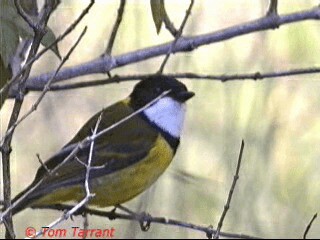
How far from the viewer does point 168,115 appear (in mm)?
3021

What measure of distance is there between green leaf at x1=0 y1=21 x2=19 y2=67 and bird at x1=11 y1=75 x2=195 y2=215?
2.01 feet

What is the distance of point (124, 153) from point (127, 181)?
0.30 ft

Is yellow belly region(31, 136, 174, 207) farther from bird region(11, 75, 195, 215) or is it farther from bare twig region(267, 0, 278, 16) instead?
bare twig region(267, 0, 278, 16)

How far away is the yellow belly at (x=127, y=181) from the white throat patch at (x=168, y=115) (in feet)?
0.31

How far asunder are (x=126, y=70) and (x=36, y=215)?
2.83 ft

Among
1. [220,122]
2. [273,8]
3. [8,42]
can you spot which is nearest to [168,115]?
[273,8]

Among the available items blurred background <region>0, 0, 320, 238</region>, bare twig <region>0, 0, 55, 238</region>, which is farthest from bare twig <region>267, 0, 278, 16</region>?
blurred background <region>0, 0, 320, 238</region>

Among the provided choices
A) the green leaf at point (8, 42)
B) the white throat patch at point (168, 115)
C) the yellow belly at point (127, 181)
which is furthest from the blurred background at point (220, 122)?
the green leaf at point (8, 42)

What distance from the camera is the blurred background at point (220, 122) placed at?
4.35 m

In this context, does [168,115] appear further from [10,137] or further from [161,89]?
[10,137]

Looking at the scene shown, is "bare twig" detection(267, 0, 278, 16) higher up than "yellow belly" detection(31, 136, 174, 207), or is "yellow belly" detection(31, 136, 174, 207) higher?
"bare twig" detection(267, 0, 278, 16)

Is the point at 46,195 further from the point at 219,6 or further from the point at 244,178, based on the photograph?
the point at 219,6

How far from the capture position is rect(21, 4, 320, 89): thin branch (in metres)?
2.33

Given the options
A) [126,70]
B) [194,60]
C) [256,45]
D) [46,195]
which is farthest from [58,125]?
[46,195]
